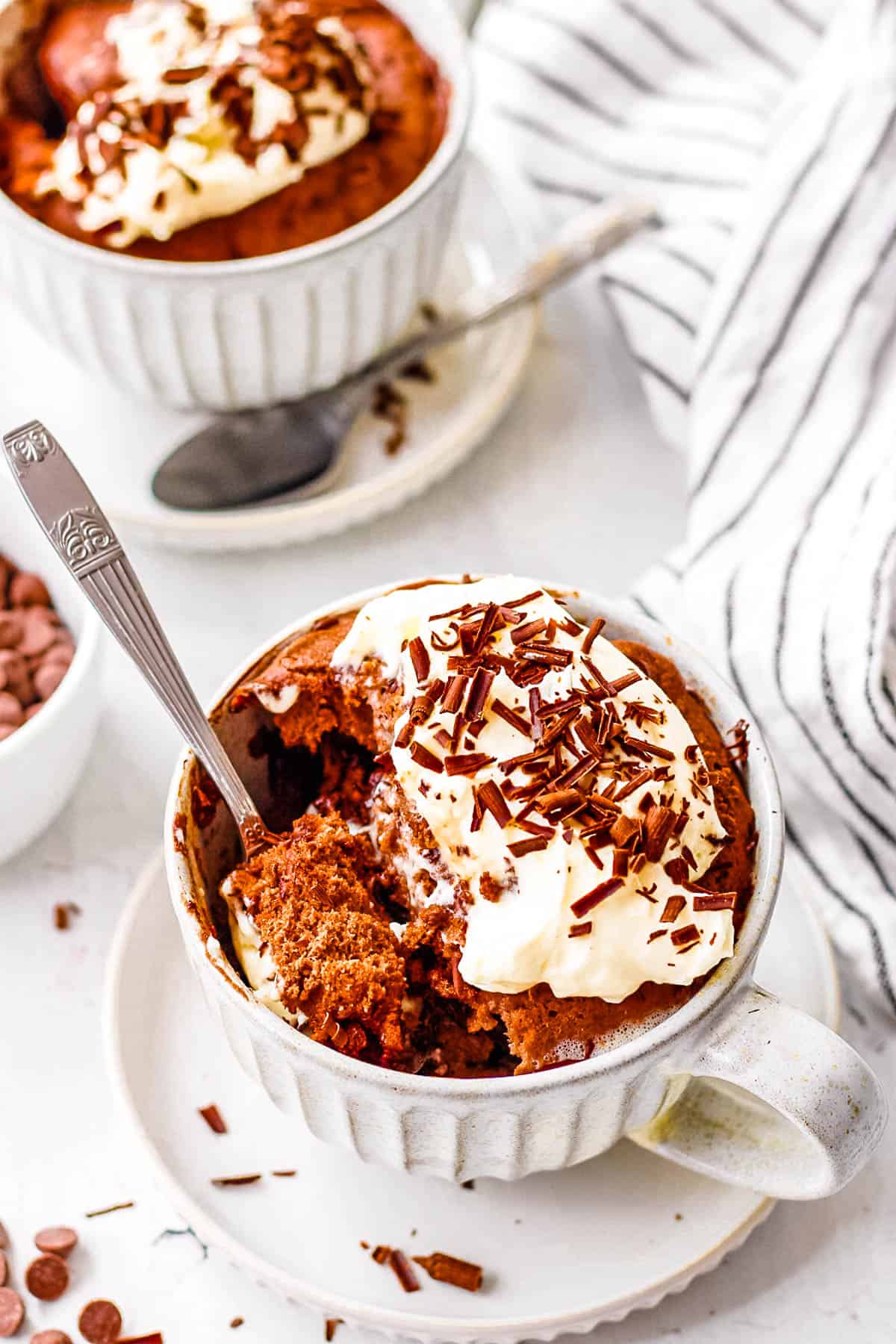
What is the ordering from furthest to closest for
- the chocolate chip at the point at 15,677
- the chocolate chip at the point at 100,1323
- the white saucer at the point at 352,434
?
the white saucer at the point at 352,434 → the chocolate chip at the point at 15,677 → the chocolate chip at the point at 100,1323

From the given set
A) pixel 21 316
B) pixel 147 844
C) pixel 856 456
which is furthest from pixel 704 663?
pixel 21 316

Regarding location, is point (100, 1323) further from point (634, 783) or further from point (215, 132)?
point (215, 132)

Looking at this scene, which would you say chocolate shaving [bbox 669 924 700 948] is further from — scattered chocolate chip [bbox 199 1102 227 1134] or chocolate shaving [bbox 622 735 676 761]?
scattered chocolate chip [bbox 199 1102 227 1134]

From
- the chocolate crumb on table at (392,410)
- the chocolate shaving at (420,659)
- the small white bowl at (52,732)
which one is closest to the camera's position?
the chocolate shaving at (420,659)

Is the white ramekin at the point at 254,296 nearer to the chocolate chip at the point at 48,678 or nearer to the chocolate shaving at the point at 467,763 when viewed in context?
the chocolate chip at the point at 48,678

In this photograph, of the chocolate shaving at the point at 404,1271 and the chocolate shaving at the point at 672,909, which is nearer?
the chocolate shaving at the point at 672,909

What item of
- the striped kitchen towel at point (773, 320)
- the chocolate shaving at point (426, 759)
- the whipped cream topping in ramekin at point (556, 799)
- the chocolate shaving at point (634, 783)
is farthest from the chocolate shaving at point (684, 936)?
the striped kitchen towel at point (773, 320)

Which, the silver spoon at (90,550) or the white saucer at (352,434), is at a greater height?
the silver spoon at (90,550)
